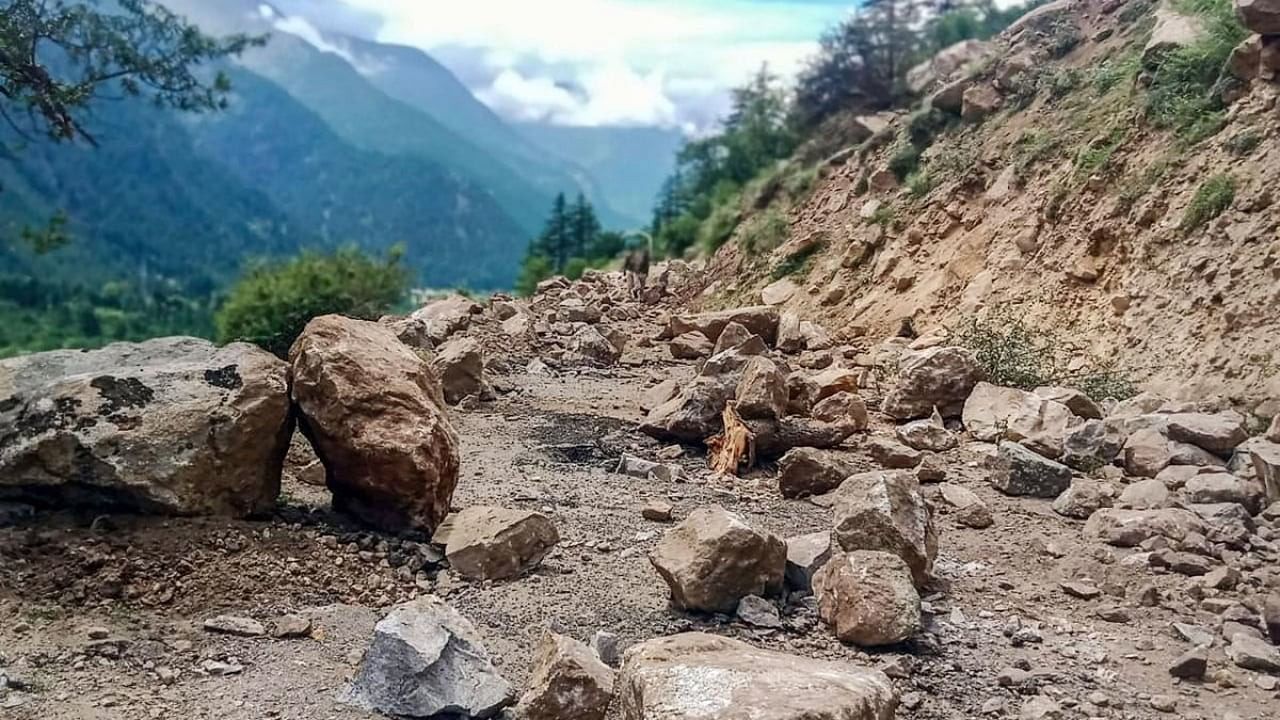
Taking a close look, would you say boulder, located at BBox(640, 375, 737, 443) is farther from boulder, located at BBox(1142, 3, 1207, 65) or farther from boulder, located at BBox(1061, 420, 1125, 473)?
boulder, located at BBox(1142, 3, 1207, 65)

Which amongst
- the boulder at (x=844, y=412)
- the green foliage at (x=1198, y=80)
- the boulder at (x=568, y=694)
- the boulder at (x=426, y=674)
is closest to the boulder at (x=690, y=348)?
the boulder at (x=844, y=412)

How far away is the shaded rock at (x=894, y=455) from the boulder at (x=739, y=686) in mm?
3692

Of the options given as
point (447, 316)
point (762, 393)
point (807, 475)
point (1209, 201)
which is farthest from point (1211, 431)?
point (447, 316)

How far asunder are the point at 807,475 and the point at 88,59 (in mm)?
5135

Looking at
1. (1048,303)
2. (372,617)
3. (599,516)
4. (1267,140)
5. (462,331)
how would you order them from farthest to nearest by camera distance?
(462,331), (1048,303), (1267,140), (599,516), (372,617)

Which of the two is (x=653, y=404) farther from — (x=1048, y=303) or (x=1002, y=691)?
(x=1002, y=691)

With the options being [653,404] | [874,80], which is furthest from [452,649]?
[874,80]

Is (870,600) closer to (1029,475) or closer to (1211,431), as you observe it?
(1029,475)

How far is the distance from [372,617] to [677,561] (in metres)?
1.38

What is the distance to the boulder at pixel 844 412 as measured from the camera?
8062 mm

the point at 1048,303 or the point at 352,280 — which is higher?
the point at 1048,303

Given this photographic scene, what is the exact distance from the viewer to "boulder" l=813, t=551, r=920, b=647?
13.9 ft

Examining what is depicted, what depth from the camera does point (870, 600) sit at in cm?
427

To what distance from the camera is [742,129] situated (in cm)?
3472
